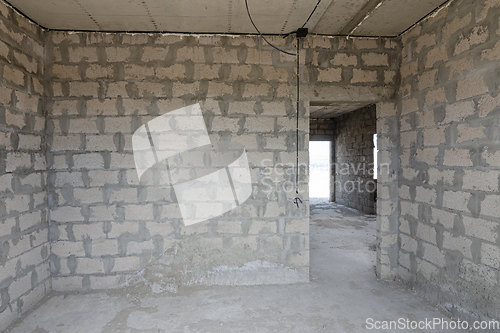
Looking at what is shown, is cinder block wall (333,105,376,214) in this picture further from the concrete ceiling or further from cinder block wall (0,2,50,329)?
cinder block wall (0,2,50,329)

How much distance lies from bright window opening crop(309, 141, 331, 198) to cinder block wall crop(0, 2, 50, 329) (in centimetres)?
781

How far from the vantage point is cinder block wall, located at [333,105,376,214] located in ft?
22.4

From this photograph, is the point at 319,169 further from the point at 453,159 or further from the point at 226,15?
the point at 226,15

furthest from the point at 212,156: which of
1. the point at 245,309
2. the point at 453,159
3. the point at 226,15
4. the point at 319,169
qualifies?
the point at 319,169

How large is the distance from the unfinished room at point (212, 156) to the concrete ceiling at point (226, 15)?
0.7 inches

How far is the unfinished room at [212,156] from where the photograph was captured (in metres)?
2.37

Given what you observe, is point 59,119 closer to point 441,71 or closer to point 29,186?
point 29,186

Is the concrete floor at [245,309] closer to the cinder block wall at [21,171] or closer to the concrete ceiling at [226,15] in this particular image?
the cinder block wall at [21,171]

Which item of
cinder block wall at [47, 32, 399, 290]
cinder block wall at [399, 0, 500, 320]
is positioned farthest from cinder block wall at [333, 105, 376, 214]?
cinder block wall at [47, 32, 399, 290]

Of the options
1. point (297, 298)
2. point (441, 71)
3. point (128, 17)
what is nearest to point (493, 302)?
point (297, 298)

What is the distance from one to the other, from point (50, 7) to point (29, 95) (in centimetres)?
80

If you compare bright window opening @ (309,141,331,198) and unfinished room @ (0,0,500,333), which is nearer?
unfinished room @ (0,0,500,333)

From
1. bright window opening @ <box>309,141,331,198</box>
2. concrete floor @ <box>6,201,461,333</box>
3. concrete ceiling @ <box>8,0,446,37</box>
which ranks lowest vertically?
concrete floor @ <box>6,201,461,333</box>

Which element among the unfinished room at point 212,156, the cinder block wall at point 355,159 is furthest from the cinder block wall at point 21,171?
the cinder block wall at point 355,159
